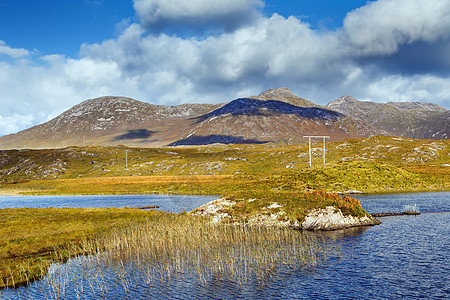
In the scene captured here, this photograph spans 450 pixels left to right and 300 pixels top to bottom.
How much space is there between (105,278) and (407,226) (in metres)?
38.8

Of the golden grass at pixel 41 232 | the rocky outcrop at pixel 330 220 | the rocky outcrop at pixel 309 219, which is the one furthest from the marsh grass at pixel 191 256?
the rocky outcrop at pixel 330 220

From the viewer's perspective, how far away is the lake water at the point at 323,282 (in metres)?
24.5

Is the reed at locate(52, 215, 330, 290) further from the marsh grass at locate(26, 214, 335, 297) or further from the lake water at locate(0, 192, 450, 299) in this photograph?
the lake water at locate(0, 192, 450, 299)

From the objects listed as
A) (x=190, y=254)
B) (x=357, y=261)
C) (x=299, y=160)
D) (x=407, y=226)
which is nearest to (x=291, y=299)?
(x=357, y=261)

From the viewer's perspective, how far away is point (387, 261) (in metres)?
31.4

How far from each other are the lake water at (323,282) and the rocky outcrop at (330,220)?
955cm

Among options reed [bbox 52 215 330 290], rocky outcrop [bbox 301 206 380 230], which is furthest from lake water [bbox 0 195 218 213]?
rocky outcrop [bbox 301 206 380 230]

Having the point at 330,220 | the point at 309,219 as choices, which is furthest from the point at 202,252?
the point at 330,220

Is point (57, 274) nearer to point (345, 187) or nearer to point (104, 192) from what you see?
point (345, 187)

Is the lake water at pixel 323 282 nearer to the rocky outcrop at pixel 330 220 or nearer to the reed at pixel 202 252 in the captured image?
the reed at pixel 202 252

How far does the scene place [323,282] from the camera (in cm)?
2645

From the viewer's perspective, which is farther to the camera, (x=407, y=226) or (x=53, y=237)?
(x=407, y=226)

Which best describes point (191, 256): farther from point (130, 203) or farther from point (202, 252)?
point (130, 203)

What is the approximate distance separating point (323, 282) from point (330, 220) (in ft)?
73.0
